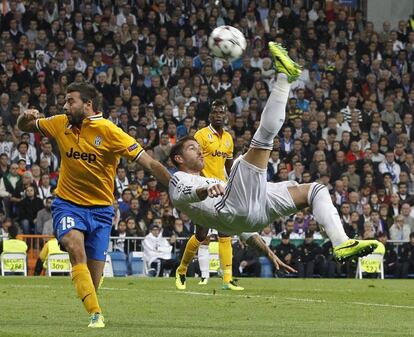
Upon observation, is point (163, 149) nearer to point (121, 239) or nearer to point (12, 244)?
point (121, 239)

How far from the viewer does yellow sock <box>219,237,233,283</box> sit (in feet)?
62.4

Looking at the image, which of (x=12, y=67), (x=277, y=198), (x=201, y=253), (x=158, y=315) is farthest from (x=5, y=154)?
(x=277, y=198)

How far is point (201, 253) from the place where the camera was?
2262 centimetres

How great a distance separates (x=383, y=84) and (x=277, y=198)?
22620 mm

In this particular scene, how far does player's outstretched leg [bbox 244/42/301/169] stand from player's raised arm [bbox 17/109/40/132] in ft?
8.87

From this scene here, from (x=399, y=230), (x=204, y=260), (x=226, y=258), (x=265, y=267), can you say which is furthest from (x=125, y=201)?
(x=226, y=258)

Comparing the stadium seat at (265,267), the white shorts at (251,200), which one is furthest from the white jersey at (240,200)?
the stadium seat at (265,267)

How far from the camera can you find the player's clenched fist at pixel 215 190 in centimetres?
1020

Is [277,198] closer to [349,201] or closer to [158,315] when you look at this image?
[158,315]

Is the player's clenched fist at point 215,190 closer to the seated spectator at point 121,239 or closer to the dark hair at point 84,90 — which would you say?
the dark hair at point 84,90

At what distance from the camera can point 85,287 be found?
11.7m

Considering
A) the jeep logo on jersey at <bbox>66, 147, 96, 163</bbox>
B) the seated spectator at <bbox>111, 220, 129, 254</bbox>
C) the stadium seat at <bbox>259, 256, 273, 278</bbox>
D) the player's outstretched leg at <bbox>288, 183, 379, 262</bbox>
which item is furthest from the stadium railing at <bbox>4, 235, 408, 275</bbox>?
the player's outstretched leg at <bbox>288, 183, 379, 262</bbox>

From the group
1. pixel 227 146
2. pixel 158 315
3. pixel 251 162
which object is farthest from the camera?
pixel 227 146

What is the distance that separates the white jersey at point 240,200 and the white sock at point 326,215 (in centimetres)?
24
